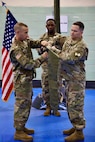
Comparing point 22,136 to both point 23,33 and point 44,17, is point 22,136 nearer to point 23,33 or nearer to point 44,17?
point 23,33

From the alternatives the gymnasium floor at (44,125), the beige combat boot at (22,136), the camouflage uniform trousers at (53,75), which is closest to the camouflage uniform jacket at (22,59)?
the camouflage uniform trousers at (53,75)

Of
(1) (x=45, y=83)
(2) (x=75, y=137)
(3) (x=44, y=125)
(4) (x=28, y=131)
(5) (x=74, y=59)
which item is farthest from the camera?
(1) (x=45, y=83)

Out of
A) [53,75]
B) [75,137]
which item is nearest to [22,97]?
[53,75]

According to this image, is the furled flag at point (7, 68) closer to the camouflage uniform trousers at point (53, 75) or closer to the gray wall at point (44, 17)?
the camouflage uniform trousers at point (53, 75)

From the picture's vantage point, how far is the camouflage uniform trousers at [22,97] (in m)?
3.74

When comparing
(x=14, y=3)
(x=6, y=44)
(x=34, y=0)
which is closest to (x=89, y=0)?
(x=34, y=0)

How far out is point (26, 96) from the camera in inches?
148

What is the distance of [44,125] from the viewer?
15.0 feet

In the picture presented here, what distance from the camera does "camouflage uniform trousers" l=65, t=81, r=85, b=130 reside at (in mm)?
3688

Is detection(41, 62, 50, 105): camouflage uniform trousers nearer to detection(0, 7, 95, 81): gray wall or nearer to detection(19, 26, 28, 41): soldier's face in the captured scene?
detection(19, 26, 28, 41): soldier's face

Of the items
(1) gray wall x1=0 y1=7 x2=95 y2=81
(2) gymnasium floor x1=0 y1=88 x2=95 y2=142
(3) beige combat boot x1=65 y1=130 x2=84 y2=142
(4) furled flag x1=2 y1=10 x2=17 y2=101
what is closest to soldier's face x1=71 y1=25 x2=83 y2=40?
(3) beige combat boot x1=65 y1=130 x2=84 y2=142

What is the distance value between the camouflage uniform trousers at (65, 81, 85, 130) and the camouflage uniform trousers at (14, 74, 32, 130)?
0.55 m

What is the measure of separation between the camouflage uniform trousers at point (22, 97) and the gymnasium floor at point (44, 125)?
329mm

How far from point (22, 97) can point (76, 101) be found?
2.37 ft
